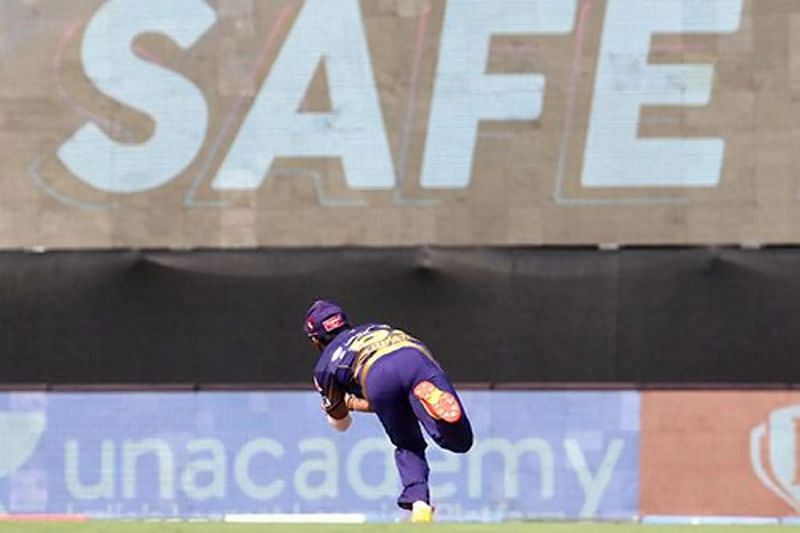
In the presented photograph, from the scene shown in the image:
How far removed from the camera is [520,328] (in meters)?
18.2

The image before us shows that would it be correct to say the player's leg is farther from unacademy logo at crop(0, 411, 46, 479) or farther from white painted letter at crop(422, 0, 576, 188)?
white painted letter at crop(422, 0, 576, 188)

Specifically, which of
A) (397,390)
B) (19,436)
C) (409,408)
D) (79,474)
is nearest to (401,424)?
(409,408)

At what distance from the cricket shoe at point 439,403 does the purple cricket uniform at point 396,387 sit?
3 centimetres

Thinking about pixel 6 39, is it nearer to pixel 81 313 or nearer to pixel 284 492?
pixel 81 313

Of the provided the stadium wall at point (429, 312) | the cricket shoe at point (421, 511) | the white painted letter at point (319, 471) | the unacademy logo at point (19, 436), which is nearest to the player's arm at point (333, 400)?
the cricket shoe at point (421, 511)

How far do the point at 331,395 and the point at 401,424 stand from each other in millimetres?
470

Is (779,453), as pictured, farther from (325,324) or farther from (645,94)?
(325,324)

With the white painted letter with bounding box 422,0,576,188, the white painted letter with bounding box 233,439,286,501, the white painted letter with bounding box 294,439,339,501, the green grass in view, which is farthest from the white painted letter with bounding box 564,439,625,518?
the green grass

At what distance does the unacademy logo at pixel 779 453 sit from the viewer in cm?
1594

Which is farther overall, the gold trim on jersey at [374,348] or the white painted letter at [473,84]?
the white painted letter at [473,84]

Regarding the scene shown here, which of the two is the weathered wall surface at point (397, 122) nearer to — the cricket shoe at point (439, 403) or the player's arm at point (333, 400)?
the player's arm at point (333, 400)

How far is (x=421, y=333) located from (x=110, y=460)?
381 centimetres

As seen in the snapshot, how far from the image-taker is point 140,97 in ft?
63.5

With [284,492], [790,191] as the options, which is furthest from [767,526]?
[790,191]
